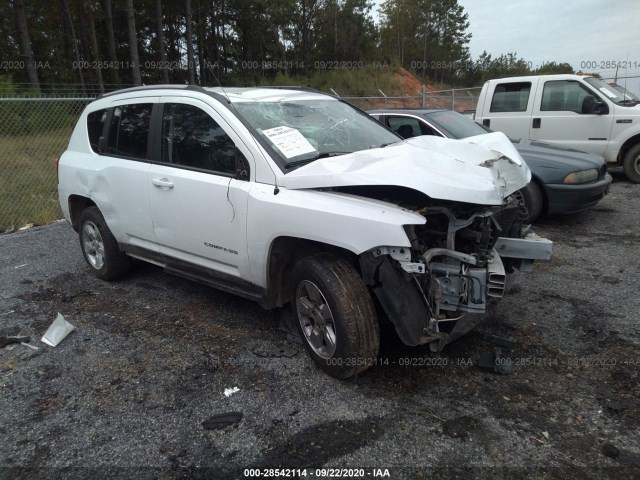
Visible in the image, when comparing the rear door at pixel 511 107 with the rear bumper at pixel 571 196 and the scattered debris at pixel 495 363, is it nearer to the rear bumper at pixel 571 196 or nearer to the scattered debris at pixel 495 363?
the rear bumper at pixel 571 196

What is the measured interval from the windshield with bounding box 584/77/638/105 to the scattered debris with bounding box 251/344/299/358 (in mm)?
7547

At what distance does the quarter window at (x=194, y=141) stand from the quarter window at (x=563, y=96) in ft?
22.8

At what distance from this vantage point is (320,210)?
2.86 m

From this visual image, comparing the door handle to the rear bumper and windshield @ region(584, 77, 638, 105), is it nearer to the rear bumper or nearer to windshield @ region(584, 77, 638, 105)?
the rear bumper

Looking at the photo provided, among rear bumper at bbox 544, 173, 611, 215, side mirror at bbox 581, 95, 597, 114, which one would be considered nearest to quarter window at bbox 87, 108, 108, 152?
rear bumper at bbox 544, 173, 611, 215

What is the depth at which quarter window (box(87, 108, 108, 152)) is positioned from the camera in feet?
15.3

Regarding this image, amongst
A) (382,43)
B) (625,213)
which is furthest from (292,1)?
(625,213)

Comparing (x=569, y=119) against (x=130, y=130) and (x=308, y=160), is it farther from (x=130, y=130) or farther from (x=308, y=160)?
(x=130, y=130)

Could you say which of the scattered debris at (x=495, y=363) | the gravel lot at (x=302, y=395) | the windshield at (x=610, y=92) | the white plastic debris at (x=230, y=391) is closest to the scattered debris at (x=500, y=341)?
the gravel lot at (x=302, y=395)

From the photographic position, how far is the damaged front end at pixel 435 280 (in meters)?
2.70

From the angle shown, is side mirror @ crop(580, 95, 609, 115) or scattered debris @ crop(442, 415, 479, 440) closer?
scattered debris @ crop(442, 415, 479, 440)

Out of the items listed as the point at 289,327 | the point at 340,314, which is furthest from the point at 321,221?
the point at 289,327

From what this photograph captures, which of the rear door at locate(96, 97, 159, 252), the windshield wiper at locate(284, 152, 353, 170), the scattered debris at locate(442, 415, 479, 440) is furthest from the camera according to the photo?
the rear door at locate(96, 97, 159, 252)

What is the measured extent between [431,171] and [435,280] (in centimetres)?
64
